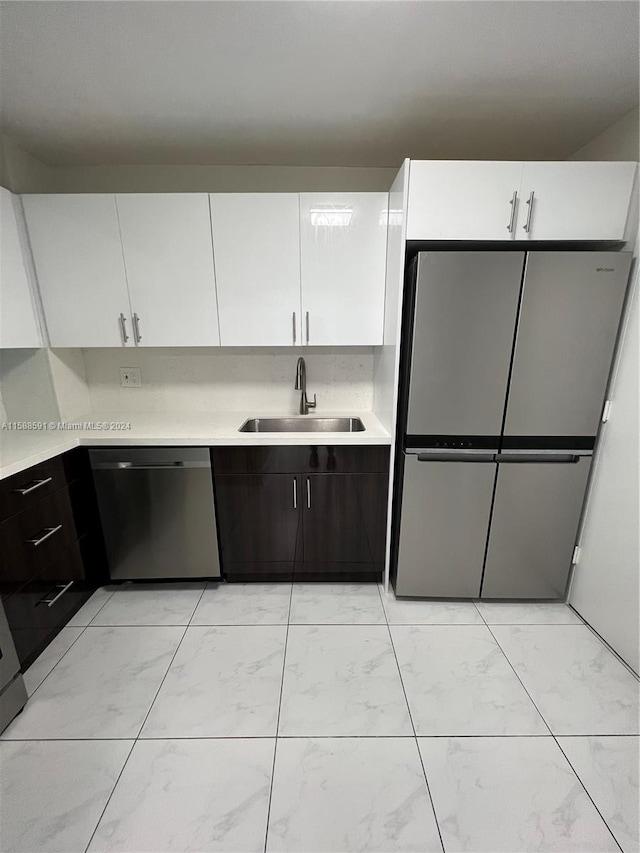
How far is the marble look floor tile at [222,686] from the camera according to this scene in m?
1.26

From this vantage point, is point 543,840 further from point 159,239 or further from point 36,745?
point 159,239

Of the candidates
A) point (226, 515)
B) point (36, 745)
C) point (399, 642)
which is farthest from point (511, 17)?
point (36, 745)

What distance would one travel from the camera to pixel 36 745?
1.21 meters

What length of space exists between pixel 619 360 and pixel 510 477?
71cm

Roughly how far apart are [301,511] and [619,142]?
2.40 metres

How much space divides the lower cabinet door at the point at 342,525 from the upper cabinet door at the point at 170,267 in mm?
1055

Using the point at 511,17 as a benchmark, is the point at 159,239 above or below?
below

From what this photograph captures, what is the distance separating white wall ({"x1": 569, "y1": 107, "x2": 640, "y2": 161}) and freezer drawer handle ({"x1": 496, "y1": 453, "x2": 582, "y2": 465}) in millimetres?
1384

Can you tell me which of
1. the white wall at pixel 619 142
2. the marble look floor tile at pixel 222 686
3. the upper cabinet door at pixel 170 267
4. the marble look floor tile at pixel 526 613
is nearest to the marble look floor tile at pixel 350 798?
the marble look floor tile at pixel 222 686

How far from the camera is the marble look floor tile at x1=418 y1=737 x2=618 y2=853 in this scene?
0.98 metres

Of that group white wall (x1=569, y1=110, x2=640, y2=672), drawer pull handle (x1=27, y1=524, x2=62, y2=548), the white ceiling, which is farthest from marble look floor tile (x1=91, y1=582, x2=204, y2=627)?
the white ceiling

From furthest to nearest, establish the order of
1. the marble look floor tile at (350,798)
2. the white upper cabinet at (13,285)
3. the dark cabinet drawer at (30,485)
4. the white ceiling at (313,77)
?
1. the white upper cabinet at (13,285)
2. the dark cabinet drawer at (30,485)
3. the white ceiling at (313,77)
4. the marble look floor tile at (350,798)

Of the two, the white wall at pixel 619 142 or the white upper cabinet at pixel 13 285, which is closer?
the white wall at pixel 619 142

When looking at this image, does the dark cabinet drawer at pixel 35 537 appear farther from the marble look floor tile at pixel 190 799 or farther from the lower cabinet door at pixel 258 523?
the marble look floor tile at pixel 190 799
